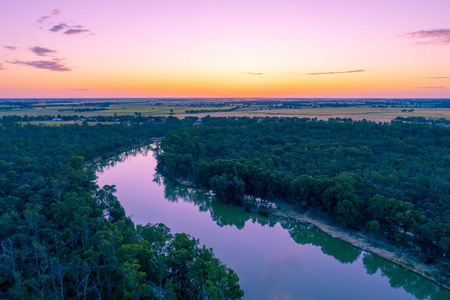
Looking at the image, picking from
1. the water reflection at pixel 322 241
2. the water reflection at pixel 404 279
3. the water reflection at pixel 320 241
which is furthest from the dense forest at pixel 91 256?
the water reflection at pixel 404 279

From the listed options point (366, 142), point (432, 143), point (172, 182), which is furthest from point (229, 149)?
point (432, 143)

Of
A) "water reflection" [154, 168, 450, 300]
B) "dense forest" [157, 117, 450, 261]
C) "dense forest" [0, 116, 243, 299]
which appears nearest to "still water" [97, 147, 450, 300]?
"water reflection" [154, 168, 450, 300]

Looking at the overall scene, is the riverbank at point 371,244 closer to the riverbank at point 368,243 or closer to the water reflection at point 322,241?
the riverbank at point 368,243

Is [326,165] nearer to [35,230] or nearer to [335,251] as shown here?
[335,251]

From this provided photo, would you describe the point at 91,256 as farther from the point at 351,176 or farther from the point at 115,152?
the point at 115,152

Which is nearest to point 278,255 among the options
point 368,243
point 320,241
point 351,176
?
point 320,241
